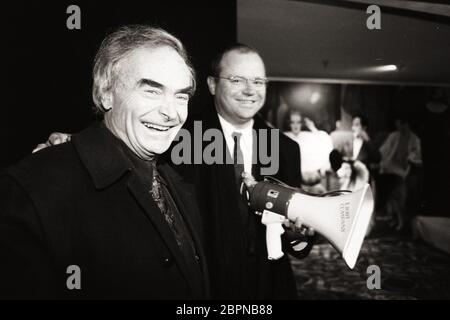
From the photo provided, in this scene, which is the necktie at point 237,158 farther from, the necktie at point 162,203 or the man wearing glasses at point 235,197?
the necktie at point 162,203

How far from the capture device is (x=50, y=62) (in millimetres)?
1580

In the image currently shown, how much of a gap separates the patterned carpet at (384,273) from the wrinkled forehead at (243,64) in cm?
205

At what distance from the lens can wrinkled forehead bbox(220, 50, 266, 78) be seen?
169cm

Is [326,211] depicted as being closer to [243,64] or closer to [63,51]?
[243,64]

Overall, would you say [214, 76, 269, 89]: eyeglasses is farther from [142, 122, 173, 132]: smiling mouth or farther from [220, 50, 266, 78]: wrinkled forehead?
[142, 122, 173, 132]: smiling mouth

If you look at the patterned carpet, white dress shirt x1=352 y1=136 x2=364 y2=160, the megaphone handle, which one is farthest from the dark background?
white dress shirt x1=352 y1=136 x2=364 y2=160

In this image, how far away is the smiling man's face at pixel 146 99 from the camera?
1.18m

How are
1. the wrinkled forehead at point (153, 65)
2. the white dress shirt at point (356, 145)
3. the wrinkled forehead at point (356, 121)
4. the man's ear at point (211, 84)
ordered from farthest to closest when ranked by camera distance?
1. the wrinkled forehead at point (356, 121)
2. the white dress shirt at point (356, 145)
3. the man's ear at point (211, 84)
4. the wrinkled forehead at point (153, 65)

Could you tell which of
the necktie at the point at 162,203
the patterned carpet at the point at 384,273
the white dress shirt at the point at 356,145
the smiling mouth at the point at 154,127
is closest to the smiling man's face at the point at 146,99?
the smiling mouth at the point at 154,127

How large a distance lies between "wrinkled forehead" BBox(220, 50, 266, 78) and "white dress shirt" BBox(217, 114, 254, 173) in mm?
244

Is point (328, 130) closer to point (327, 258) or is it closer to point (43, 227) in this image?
point (327, 258)

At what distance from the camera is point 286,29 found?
7.59ft

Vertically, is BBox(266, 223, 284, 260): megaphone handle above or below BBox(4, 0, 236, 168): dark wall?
below
